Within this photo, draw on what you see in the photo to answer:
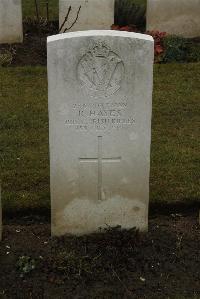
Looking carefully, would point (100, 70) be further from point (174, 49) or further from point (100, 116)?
point (174, 49)

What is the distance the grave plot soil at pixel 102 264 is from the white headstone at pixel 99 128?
0.59ft

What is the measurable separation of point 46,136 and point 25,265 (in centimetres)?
255

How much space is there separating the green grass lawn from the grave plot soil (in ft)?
2.05

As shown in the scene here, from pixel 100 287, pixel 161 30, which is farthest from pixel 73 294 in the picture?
pixel 161 30

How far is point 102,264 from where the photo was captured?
187 inches

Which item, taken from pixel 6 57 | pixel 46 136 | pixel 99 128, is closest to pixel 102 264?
pixel 99 128

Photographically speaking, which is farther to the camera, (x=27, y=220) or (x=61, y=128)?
(x=27, y=220)

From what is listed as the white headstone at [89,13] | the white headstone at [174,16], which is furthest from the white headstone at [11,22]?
the white headstone at [174,16]

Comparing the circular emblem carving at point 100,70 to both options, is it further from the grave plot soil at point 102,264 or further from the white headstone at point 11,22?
the white headstone at point 11,22

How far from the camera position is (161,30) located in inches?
426

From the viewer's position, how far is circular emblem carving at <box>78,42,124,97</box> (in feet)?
15.2

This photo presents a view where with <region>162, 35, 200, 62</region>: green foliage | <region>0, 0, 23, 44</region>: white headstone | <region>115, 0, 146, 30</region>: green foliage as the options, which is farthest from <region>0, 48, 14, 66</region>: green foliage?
<region>162, 35, 200, 62</region>: green foliage

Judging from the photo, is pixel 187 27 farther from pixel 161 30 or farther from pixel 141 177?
pixel 141 177

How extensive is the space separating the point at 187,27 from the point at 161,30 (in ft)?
1.51
